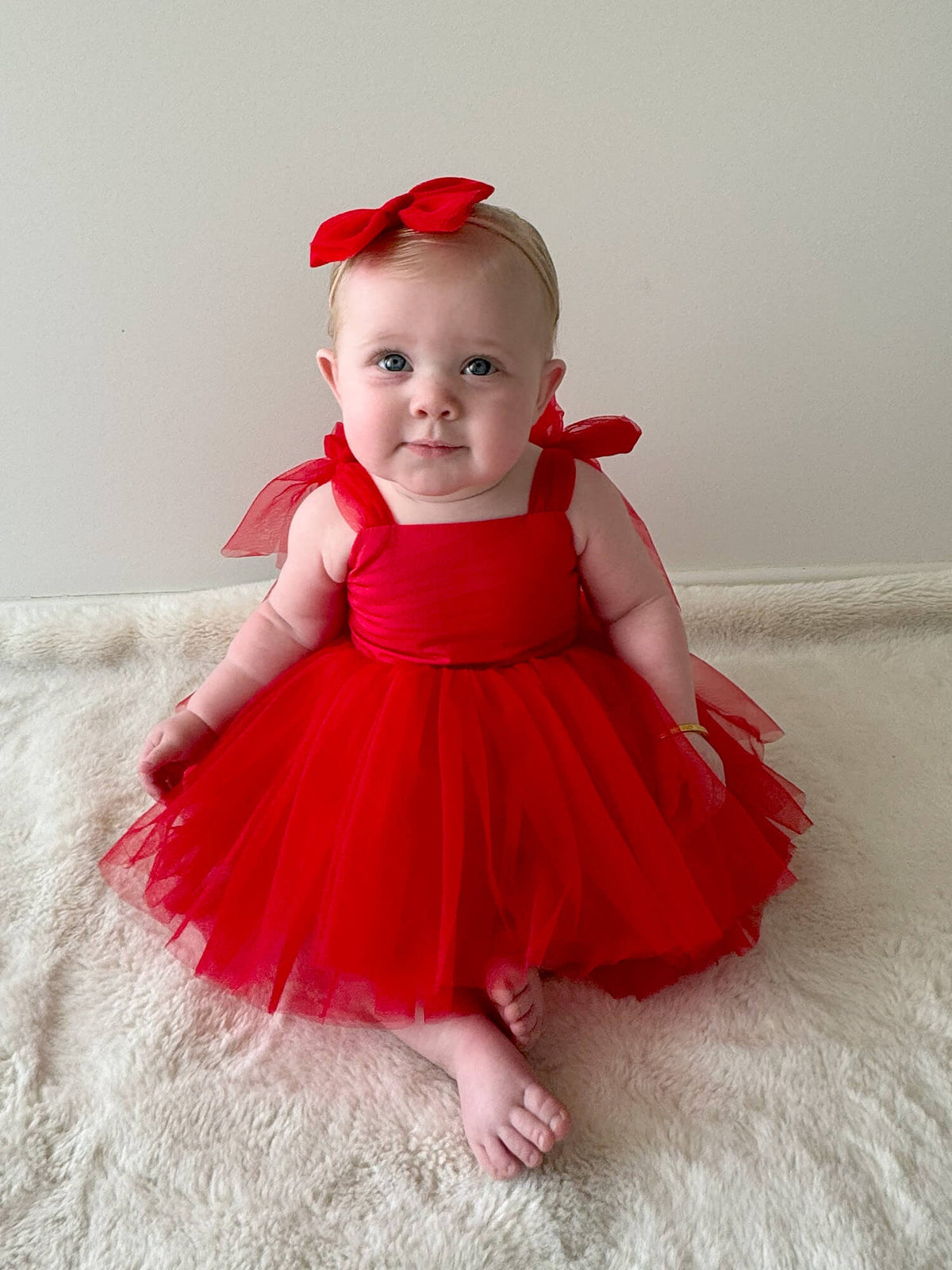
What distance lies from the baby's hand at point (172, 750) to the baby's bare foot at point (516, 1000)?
34cm

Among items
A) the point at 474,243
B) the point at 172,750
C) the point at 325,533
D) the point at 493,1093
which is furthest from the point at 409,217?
the point at 493,1093

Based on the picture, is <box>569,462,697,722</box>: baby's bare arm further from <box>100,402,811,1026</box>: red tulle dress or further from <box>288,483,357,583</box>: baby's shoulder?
<box>288,483,357,583</box>: baby's shoulder

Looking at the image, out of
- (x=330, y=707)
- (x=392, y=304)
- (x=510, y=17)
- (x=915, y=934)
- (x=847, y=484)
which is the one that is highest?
(x=510, y=17)

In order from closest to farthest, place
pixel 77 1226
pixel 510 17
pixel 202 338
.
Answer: pixel 77 1226 → pixel 510 17 → pixel 202 338

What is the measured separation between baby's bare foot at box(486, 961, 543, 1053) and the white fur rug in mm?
30

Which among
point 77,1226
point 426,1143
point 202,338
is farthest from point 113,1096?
point 202,338

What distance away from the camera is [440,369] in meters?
0.72

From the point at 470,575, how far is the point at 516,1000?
1.05 feet

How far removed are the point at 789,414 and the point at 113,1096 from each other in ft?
3.29

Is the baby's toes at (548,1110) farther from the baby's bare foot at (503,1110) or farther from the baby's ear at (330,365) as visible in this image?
the baby's ear at (330,365)

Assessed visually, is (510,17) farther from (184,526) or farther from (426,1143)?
(426,1143)

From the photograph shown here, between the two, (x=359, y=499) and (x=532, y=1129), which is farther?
(x=359, y=499)

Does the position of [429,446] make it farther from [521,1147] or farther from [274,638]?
[521,1147]

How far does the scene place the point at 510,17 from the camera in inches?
39.4
